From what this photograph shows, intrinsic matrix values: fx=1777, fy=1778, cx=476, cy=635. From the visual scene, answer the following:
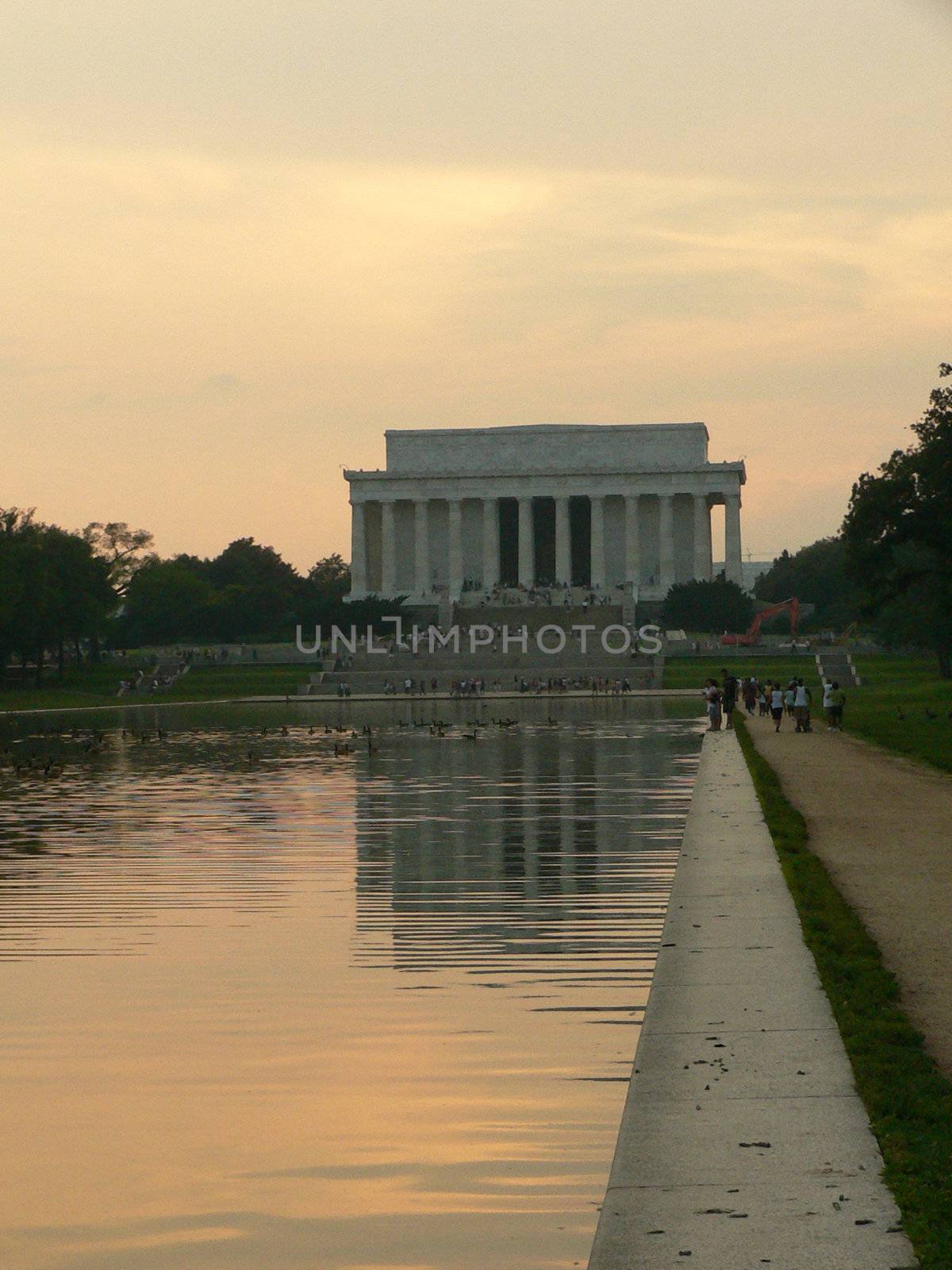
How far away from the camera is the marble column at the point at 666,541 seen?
5241 inches

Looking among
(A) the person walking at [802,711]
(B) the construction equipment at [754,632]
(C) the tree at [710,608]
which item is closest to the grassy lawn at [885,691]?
(A) the person walking at [802,711]

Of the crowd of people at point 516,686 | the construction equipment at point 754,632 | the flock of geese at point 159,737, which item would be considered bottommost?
the flock of geese at point 159,737

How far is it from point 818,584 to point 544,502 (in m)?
23.4

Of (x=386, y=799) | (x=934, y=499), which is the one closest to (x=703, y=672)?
(x=934, y=499)

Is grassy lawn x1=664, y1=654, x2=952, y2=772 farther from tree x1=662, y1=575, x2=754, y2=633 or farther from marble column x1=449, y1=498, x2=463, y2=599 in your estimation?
marble column x1=449, y1=498, x2=463, y2=599

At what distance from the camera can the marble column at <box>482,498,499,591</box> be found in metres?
135

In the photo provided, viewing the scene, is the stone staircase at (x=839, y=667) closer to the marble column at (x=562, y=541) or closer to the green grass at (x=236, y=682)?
the green grass at (x=236, y=682)

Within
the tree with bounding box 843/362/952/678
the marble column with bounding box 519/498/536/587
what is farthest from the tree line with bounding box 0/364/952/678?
the marble column with bounding box 519/498/536/587

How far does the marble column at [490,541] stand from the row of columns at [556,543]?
6cm

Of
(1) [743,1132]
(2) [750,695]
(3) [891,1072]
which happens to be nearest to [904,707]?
(2) [750,695]

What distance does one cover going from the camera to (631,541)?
134 m

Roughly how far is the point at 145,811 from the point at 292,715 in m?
40.8

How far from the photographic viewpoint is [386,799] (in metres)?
28.2

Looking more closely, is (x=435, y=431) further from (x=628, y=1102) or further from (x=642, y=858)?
(x=628, y=1102)
